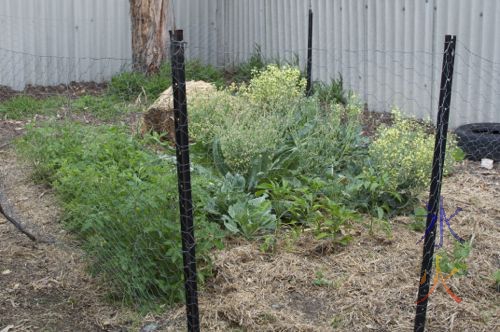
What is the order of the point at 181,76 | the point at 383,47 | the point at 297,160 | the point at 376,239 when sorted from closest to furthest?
the point at 181,76
the point at 376,239
the point at 297,160
the point at 383,47

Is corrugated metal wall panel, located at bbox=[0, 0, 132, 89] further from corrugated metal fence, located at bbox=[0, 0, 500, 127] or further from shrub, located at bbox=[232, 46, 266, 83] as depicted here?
shrub, located at bbox=[232, 46, 266, 83]

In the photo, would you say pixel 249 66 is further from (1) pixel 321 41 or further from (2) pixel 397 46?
(2) pixel 397 46

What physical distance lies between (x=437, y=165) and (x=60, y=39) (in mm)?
8345

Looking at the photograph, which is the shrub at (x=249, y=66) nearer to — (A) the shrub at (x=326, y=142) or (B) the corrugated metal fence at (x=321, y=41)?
(B) the corrugated metal fence at (x=321, y=41)

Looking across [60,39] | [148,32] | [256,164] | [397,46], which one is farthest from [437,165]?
[60,39]

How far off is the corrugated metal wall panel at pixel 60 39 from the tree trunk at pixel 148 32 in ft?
0.73

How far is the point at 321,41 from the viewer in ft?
31.6

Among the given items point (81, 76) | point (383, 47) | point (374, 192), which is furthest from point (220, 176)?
point (81, 76)

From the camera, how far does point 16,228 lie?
17.6 ft

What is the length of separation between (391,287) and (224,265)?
3.13 feet

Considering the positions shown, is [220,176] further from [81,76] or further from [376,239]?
[81,76]

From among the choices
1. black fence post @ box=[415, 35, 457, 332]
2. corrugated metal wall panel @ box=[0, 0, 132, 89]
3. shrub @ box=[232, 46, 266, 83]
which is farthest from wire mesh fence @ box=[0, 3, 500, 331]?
shrub @ box=[232, 46, 266, 83]

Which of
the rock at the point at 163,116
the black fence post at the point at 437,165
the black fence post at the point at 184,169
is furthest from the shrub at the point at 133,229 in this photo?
the rock at the point at 163,116

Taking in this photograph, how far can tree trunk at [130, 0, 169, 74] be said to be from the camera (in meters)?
10.5
